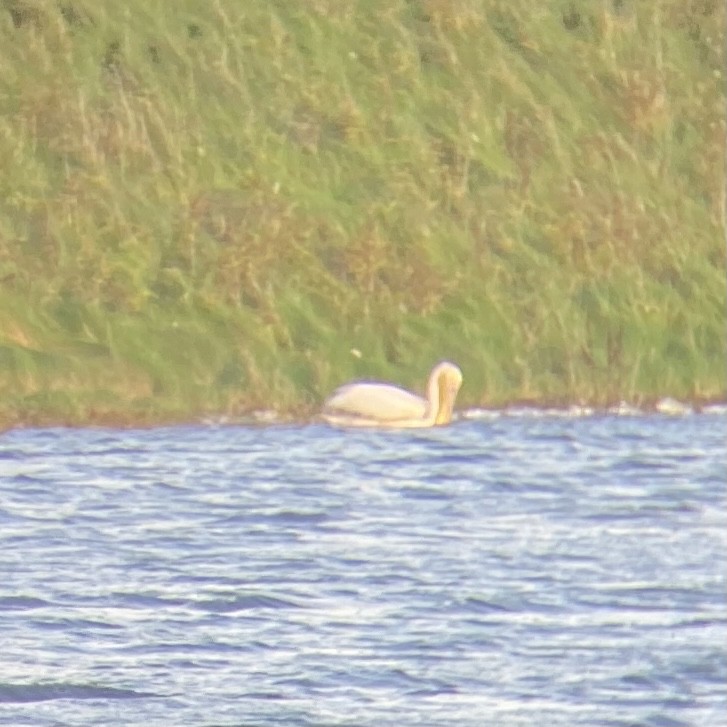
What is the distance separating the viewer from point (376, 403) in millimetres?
10859

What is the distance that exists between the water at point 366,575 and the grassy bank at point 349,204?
0.64 m

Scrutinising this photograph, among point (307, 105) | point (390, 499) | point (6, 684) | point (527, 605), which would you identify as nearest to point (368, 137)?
point (307, 105)

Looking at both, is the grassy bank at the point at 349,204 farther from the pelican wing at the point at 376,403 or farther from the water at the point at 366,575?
the water at the point at 366,575

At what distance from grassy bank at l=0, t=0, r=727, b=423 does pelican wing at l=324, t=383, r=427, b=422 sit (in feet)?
0.98

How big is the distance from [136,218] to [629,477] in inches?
131

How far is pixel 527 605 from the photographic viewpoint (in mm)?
7828

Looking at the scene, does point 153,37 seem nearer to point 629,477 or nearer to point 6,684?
point 629,477

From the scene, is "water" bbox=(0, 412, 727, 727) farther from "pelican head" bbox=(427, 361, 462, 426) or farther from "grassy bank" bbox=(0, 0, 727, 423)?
"grassy bank" bbox=(0, 0, 727, 423)

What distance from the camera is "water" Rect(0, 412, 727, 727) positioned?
7.02 metres

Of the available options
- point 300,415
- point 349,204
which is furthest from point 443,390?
point 349,204

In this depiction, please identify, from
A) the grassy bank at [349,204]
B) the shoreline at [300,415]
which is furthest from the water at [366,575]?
the grassy bank at [349,204]

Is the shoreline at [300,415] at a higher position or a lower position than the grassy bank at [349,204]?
lower

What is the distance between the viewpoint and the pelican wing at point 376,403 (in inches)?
422

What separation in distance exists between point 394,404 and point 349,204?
1.44 meters
